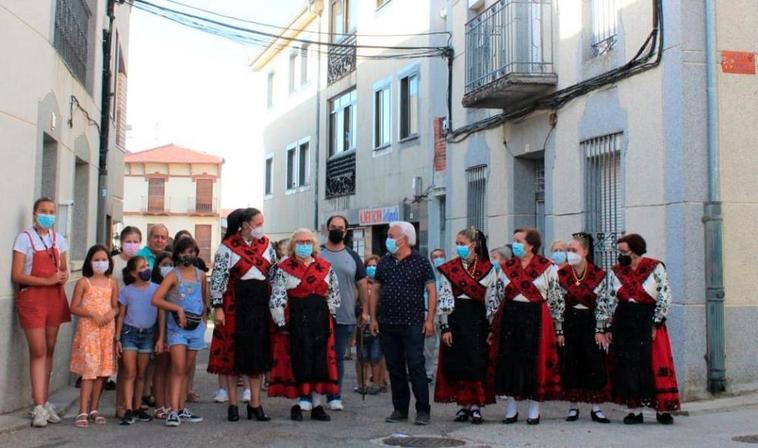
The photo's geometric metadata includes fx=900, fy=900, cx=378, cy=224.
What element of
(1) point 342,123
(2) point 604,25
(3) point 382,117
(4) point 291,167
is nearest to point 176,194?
(4) point 291,167

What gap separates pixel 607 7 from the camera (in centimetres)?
1183

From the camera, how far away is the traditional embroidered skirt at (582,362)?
8508 millimetres

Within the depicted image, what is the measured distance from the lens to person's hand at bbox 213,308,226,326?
822cm

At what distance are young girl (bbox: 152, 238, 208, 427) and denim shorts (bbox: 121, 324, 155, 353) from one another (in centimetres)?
16

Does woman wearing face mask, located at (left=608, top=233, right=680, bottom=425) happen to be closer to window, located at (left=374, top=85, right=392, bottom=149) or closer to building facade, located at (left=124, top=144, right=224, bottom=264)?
window, located at (left=374, top=85, right=392, bottom=149)

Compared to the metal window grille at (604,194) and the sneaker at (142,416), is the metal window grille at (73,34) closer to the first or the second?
the sneaker at (142,416)

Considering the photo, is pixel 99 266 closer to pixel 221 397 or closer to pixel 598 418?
pixel 221 397

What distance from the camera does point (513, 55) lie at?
44.5 feet

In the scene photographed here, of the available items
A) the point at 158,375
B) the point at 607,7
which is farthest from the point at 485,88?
the point at 158,375

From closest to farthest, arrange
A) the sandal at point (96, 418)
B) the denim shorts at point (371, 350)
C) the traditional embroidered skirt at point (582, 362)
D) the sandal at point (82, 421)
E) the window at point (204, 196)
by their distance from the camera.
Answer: the sandal at point (82, 421) → the sandal at point (96, 418) → the traditional embroidered skirt at point (582, 362) → the denim shorts at point (371, 350) → the window at point (204, 196)

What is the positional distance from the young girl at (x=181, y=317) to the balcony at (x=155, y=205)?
194ft

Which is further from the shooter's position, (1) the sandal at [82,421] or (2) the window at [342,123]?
(2) the window at [342,123]

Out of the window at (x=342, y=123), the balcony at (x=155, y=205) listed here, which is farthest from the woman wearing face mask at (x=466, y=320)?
the balcony at (x=155, y=205)

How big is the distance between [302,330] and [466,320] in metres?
1.53
